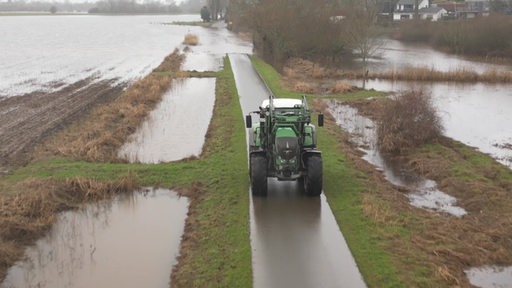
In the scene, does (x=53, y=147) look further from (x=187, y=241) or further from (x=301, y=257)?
(x=301, y=257)

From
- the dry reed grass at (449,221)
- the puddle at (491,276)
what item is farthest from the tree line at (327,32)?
the puddle at (491,276)

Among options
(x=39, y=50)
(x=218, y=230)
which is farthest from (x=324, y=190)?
(x=39, y=50)

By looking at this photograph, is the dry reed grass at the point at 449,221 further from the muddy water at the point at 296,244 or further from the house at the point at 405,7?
the house at the point at 405,7

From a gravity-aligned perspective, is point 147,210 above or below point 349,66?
below

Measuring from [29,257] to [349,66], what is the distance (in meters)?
42.6

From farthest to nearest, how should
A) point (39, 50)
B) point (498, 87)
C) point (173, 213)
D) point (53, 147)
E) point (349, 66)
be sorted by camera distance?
point (39, 50) → point (349, 66) → point (498, 87) → point (53, 147) → point (173, 213)

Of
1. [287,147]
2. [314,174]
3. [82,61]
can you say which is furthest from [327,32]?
[287,147]

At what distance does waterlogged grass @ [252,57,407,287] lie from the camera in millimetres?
10531

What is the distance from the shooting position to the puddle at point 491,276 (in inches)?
412

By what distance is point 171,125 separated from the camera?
2441 cm

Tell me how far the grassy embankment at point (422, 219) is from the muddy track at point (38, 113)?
1126cm

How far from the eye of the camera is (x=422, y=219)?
13.2 meters

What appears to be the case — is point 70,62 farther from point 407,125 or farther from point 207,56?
point 407,125

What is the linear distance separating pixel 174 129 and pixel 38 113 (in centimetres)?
766
